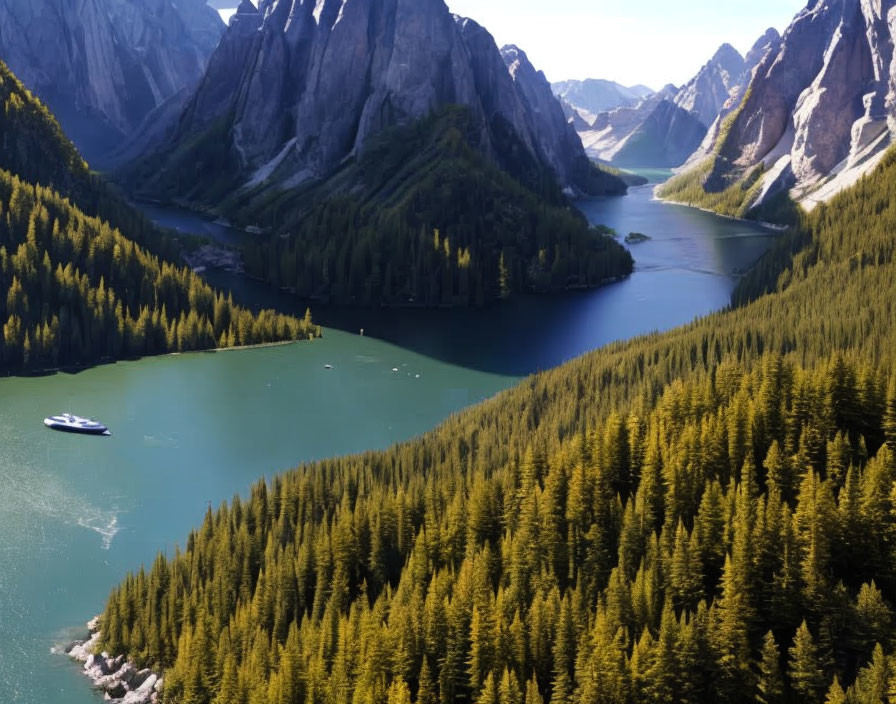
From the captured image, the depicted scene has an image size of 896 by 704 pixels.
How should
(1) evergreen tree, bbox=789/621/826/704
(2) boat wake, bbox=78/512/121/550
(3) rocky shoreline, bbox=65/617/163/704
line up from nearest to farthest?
1. (1) evergreen tree, bbox=789/621/826/704
2. (3) rocky shoreline, bbox=65/617/163/704
3. (2) boat wake, bbox=78/512/121/550

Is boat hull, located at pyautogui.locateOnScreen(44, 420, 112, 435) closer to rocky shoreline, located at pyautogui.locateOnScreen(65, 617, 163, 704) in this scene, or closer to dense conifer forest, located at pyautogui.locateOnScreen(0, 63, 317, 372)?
dense conifer forest, located at pyautogui.locateOnScreen(0, 63, 317, 372)

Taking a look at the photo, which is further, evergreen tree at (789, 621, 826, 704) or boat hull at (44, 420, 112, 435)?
boat hull at (44, 420, 112, 435)

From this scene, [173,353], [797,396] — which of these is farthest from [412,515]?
[173,353]

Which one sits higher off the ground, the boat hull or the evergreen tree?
the boat hull

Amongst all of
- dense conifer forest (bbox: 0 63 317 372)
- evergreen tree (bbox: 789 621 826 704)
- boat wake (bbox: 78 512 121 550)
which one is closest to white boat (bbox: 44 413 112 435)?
boat wake (bbox: 78 512 121 550)

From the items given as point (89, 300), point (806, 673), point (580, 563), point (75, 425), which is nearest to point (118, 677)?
point (580, 563)

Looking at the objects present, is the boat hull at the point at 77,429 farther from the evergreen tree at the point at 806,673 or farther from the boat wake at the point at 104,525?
the evergreen tree at the point at 806,673

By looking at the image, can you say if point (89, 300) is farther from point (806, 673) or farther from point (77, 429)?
point (806, 673)

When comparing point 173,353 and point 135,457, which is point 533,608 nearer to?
point 135,457
